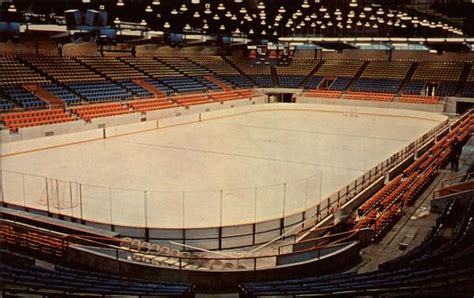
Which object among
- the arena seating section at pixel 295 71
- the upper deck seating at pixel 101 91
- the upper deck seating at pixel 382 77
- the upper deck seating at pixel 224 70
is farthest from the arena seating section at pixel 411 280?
the arena seating section at pixel 295 71

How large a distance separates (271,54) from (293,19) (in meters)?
13.8

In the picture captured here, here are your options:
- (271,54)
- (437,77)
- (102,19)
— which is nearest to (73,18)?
(102,19)

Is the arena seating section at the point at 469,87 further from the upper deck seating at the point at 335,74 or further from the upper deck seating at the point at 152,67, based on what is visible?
the upper deck seating at the point at 152,67

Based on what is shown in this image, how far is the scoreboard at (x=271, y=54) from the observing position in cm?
4072

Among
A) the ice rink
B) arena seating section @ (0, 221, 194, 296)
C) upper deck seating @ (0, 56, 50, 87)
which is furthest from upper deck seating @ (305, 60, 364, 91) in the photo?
arena seating section @ (0, 221, 194, 296)

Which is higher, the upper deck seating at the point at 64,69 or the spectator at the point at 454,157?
the upper deck seating at the point at 64,69

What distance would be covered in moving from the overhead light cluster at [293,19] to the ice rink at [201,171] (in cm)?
574

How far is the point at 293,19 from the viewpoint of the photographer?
93.4 feet

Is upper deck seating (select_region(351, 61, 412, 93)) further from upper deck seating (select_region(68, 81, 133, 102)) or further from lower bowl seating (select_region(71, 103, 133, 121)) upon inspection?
lower bowl seating (select_region(71, 103, 133, 121))

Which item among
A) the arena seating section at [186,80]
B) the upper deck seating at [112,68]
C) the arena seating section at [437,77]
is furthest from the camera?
the arena seating section at [437,77]

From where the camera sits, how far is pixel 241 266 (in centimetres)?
779

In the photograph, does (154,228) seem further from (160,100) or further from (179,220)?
(160,100)

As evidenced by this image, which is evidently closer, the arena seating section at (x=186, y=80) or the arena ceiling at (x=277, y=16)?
the arena ceiling at (x=277, y=16)

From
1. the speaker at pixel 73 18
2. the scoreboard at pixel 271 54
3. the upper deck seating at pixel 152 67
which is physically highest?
the speaker at pixel 73 18
